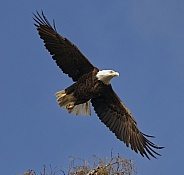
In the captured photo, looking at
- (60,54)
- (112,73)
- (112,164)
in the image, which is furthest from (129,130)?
(112,164)

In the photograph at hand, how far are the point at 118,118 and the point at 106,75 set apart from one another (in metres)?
1.22

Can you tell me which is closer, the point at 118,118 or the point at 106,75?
the point at 106,75

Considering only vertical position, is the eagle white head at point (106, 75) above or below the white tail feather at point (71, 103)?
above

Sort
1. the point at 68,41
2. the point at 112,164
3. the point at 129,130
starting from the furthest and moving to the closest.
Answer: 1. the point at 129,130
2. the point at 68,41
3. the point at 112,164

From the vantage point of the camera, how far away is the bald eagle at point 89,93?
389 inches

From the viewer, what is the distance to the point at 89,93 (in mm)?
9883

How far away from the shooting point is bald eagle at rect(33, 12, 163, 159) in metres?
9.88

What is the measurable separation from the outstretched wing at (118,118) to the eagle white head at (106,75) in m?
0.52

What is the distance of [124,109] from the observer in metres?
10.7

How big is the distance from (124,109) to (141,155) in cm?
97

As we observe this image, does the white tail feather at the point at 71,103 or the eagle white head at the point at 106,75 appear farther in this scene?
the white tail feather at the point at 71,103

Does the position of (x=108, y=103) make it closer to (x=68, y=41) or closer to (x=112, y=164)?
(x=68, y=41)

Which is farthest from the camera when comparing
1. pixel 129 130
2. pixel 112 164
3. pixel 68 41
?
pixel 129 130

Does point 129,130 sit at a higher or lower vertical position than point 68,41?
lower
